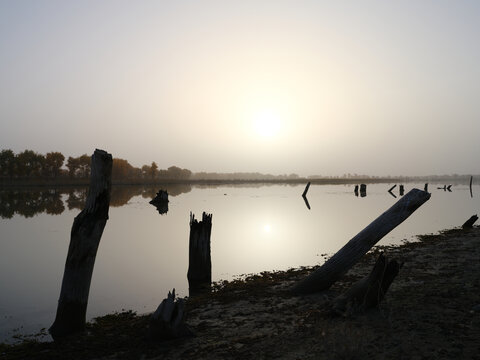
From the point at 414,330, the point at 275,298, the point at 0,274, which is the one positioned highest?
the point at 414,330

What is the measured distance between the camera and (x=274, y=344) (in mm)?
5758

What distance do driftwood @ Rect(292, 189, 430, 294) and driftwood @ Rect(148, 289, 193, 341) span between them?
365 centimetres

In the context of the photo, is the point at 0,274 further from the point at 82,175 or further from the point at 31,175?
the point at 82,175

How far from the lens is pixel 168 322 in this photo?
632 centimetres

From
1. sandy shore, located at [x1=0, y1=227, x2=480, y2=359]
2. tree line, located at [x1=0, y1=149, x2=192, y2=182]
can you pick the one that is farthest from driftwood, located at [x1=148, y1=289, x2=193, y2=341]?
tree line, located at [x1=0, y1=149, x2=192, y2=182]

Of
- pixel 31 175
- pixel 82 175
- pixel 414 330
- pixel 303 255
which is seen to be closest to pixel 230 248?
pixel 303 255

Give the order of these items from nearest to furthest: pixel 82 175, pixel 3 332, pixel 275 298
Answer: pixel 3 332
pixel 275 298
pixel 82 175

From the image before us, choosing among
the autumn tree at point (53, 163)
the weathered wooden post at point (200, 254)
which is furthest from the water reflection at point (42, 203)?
the autumn tree at point (53, 163)

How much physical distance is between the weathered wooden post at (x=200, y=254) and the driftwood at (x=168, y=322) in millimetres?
5062

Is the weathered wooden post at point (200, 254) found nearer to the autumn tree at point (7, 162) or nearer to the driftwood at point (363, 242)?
the driftwood at point (363, 242)

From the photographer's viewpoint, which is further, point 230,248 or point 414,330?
point 230,248

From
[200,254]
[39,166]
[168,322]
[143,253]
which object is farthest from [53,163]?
[168,322]

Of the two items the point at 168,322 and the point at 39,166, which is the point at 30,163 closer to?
the point at 39,166

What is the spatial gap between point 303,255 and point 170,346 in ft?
37.7
